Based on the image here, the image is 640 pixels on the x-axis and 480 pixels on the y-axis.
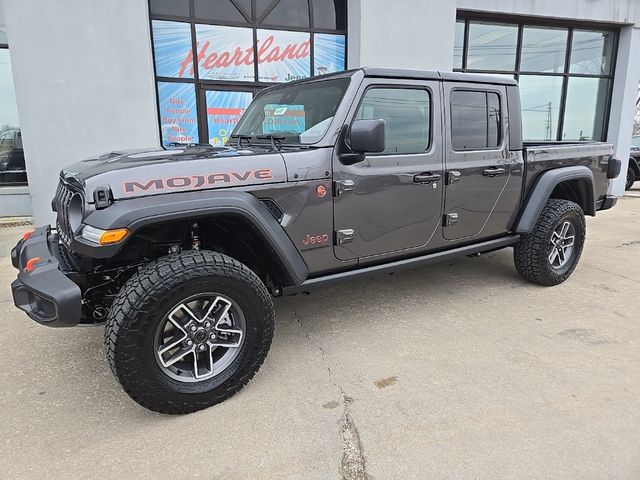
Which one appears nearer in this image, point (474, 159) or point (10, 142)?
point (474, 159)

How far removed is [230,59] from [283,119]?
16.8 feet

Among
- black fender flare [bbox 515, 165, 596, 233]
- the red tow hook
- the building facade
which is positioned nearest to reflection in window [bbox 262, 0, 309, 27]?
the building facade

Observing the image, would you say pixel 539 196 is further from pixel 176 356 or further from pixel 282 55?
pixel 282 55

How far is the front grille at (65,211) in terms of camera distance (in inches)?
101

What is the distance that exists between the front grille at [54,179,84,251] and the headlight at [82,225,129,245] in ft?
0.76

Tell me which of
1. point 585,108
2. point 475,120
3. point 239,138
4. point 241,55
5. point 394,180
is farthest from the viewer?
point 585,108

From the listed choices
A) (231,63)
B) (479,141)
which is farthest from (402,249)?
(231,63)

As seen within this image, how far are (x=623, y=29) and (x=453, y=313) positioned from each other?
9.95m

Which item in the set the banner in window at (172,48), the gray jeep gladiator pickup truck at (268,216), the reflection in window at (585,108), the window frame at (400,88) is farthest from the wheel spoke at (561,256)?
the reflection in window at (585,108)

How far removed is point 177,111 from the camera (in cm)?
772

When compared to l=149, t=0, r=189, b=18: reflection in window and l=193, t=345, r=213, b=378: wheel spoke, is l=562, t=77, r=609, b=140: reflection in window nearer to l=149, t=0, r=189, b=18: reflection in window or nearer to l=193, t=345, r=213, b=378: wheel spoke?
l=149, t=0, r=189, b=18: reflection in window

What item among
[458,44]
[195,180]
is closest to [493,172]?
[195,180]

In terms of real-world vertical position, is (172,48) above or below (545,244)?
above

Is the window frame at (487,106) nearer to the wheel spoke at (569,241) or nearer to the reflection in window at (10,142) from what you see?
the wheel spoke at (569,241)
